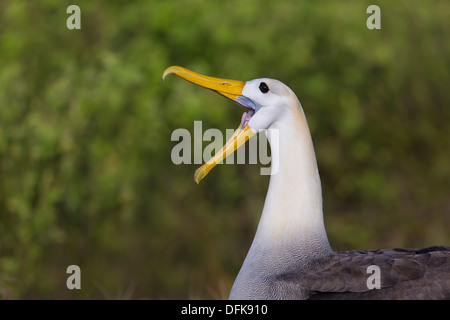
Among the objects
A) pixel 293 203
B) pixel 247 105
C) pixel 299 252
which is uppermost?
pixel 247 105

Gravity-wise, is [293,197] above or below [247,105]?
below

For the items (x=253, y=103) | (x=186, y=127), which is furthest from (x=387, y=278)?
(x=186, y=127)

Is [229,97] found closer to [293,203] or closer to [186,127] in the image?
[293,203]

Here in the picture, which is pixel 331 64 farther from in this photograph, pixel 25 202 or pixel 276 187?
pixel 276 187

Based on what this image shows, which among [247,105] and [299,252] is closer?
[299,252]

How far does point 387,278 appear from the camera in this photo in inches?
105

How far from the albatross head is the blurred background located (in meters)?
3.78

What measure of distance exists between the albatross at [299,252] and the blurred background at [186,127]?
3.81 m

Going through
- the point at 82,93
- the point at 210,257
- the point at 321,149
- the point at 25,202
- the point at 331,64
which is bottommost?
the point at 210,257

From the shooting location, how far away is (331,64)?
8.23 metres

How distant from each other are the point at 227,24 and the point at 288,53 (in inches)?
30.4

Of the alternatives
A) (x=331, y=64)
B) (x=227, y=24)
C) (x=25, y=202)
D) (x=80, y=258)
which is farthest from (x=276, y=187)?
(x=331, y=64)

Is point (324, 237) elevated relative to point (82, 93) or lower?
lower

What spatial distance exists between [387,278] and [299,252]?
0.36m
